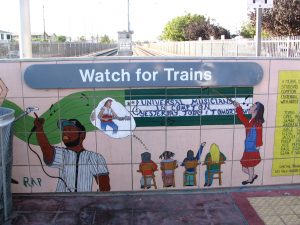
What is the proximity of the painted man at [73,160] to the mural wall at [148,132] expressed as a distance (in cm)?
1

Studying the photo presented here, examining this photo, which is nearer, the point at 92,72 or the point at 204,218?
the point at 204,218

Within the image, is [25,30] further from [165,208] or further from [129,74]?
Answer: [165,208]

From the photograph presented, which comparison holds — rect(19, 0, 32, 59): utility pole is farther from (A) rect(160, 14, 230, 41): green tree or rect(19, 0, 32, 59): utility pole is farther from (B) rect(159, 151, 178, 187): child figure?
(A) rect(160, 14, 230, 41): green tree

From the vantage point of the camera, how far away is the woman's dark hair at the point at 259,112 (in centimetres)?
442

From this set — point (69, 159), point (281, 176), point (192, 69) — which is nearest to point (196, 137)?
point (192, 69)

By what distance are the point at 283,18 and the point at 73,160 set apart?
2475 cm

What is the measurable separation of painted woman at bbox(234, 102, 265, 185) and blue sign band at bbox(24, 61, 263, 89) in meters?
0.49

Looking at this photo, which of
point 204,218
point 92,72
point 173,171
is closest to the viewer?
point 204,218

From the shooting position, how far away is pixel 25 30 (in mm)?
4809

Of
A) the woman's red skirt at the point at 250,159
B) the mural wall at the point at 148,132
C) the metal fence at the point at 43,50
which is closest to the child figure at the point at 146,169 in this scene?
the mural wall at the point at 148,132

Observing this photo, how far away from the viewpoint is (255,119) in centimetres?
445

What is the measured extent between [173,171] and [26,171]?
165cm

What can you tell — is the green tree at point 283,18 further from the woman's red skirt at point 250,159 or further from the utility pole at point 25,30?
the utility pole at point 25,30

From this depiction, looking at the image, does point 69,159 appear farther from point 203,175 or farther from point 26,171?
point 203,175
